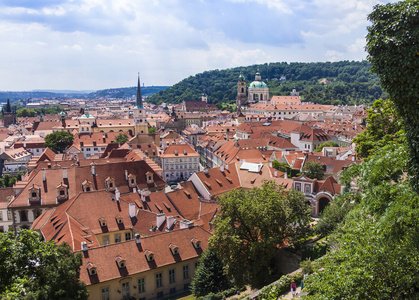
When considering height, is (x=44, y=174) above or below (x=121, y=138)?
above

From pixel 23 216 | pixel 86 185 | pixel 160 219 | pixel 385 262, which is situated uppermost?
pixel 385 262

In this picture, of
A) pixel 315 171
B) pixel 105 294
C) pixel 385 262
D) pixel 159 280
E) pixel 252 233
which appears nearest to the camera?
pixel 385 262

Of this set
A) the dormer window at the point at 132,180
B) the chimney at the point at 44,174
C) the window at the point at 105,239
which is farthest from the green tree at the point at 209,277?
the chimney at the point at 44,174

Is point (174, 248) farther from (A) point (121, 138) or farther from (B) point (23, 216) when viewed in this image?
(A) point (121, 138)

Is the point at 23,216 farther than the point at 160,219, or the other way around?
the point at 23,216

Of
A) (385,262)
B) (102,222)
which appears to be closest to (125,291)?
(102,222)

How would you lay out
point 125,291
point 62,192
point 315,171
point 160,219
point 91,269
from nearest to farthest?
1. point 91,269
2. point 125,291
3. point 160,219
4. point 62,192
5. point 315,171

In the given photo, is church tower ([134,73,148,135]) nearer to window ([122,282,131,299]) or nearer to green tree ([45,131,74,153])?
green tree ([45,131,74,153])
